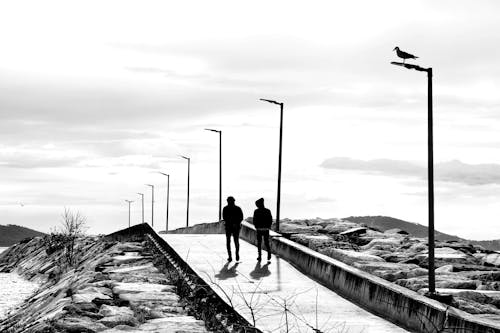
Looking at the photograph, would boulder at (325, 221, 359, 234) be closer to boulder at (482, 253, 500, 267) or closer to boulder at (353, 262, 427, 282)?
boulder at (482, 253, 500, 267)

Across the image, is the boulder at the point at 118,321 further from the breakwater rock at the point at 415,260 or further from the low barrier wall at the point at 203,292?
the breakwater rock at the point at 415,260

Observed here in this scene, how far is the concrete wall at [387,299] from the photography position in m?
13.4

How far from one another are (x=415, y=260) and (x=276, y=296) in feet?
24.3

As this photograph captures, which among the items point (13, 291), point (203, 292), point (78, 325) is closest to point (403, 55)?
point (203, 292)

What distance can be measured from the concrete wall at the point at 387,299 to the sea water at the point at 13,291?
11.8 metres

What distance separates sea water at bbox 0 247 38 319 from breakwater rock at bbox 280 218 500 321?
37.9 ft

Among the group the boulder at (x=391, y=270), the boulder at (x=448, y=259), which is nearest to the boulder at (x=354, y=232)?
the boulder at (x=448, y=259)

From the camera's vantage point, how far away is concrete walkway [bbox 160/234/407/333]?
15.2m

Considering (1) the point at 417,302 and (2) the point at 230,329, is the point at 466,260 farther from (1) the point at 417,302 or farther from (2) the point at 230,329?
(2) the point at 230,329

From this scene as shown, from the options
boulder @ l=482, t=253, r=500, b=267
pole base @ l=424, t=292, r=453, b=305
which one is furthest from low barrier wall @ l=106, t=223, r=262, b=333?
boulder @ l=482, t=253, r=500, b=267

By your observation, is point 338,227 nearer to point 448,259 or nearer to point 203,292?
point 448,259

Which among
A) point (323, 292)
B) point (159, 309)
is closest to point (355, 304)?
point (323, 292)

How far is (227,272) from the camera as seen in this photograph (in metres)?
23.8

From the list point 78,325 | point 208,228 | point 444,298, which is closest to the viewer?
point 78,325
